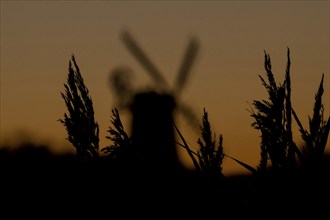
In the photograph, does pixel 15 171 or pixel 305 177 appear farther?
pixel 15 171

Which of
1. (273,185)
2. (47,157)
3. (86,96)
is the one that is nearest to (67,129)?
(86,96)

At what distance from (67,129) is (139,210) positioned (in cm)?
86

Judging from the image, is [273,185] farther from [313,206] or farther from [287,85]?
[287,85]

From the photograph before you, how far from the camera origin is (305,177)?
5.35 meters

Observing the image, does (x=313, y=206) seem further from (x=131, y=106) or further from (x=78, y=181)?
(x=131, y=106)

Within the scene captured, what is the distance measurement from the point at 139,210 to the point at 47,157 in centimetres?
5797

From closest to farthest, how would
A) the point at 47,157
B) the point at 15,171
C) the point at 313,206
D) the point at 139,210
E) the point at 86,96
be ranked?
the point at 313,206 < the point at 86,96 < the point at 139,210 < the point at 15,171 < the point at 47,157

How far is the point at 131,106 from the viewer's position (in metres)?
57.9

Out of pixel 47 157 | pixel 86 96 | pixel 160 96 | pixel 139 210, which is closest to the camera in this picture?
pixel 86 96

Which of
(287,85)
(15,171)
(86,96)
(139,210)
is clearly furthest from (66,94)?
(15,171)

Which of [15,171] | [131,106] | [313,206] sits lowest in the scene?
[313,206]

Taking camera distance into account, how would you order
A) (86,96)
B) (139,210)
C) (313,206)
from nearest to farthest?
(313,206) → (86,96) → (139,210)

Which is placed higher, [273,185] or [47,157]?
[47,157]

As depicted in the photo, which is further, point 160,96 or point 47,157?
point 47,157
